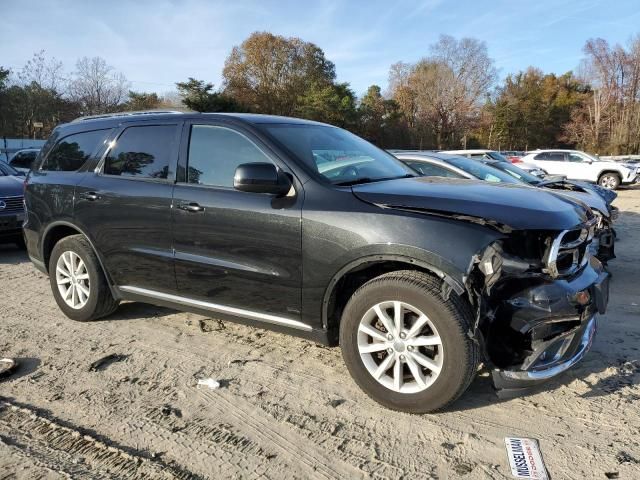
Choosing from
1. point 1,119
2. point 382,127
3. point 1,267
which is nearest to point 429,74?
point 382,127

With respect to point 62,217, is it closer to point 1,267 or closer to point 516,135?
point 1,267

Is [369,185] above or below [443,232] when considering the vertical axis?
above

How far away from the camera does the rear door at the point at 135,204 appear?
12.8ft

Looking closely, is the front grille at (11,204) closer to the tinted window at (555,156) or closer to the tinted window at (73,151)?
the tinted window at (73,151)

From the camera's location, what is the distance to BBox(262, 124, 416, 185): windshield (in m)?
3.50

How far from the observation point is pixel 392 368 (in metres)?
3.04

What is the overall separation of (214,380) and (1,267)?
516cm

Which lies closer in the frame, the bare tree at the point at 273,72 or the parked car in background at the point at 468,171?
the parked car in background at the point at 468,171

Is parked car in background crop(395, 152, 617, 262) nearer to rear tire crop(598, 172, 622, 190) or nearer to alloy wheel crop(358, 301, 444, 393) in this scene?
alloy wheel crop(358, 301, 444, 393)

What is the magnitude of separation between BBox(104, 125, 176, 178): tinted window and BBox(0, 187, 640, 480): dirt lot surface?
141cm

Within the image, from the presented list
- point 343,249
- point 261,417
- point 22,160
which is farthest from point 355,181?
point 22,160

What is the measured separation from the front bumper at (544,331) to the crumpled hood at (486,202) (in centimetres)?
38

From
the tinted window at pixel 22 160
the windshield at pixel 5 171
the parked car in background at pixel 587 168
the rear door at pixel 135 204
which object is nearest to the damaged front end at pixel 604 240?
the rear door at pixel 135 204

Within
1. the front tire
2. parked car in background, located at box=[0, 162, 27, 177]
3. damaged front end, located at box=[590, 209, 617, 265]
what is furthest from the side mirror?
parked car in background, located at box=[0, 162, 27, 177]
